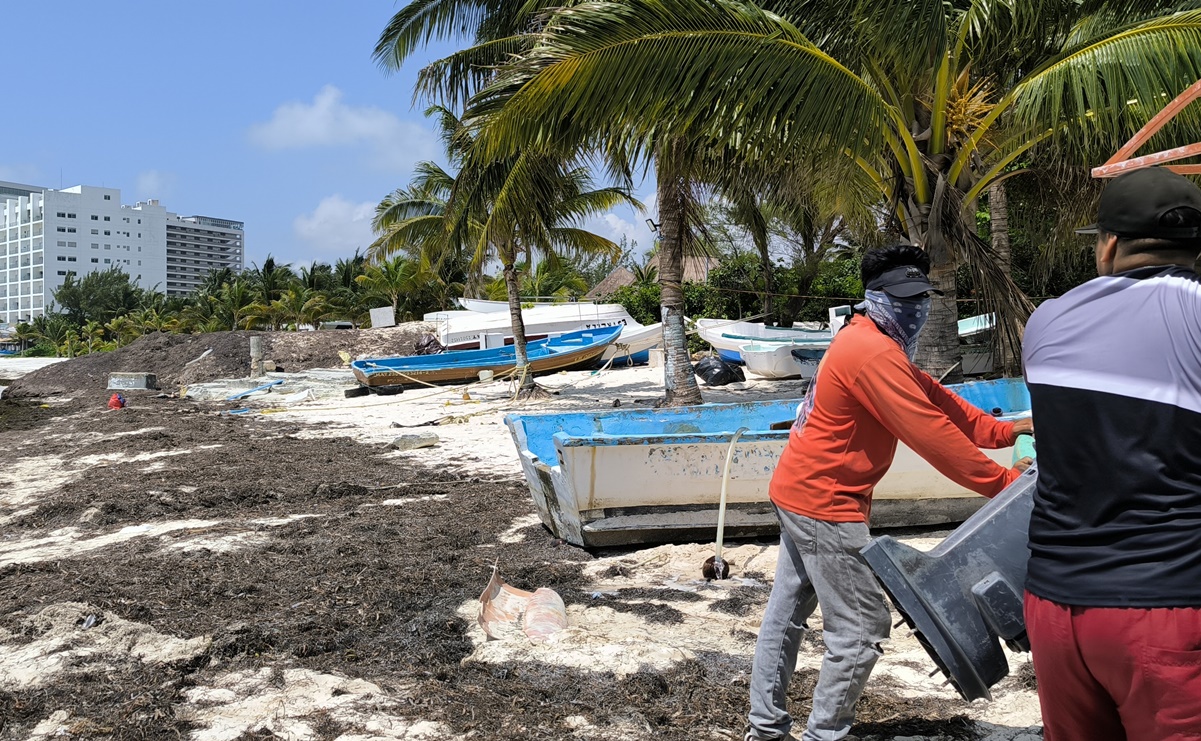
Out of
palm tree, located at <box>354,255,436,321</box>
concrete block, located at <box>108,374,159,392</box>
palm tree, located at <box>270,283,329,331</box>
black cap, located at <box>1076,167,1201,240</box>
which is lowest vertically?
concrete block, located at <box>108,374,159,392</box>

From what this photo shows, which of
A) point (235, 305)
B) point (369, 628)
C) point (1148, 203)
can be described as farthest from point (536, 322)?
point (1148, 203)

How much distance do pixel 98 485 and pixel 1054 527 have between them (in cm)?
1054

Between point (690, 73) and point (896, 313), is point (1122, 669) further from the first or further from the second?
point (690, 73)

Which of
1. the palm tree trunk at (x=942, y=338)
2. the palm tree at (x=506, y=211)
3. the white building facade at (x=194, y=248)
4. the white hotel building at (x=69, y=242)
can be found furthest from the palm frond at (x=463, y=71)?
the white building facade at (x=194, y=248)

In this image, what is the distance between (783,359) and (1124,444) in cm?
1783

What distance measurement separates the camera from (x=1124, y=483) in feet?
5.46

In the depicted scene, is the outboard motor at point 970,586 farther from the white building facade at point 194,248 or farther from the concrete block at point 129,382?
the white building facade at point 194,248

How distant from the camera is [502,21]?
1711 centimetres

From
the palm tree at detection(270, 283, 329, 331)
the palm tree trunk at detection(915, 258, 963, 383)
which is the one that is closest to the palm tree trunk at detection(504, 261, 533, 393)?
the palm tree trunk at detection(915, 258, 963, 383)

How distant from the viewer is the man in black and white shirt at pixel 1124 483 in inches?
64.5

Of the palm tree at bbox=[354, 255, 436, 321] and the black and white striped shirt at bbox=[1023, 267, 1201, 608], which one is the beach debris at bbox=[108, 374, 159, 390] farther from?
the black and white striped shirt at bbox=[1023, 267, 1201, 608]

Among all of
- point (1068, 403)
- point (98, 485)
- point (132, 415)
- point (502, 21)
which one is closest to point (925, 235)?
point (1068, 403)

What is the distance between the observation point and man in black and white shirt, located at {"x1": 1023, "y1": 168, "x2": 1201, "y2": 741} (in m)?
1.64

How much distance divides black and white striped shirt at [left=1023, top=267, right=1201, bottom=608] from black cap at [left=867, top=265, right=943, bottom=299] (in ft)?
3.37
